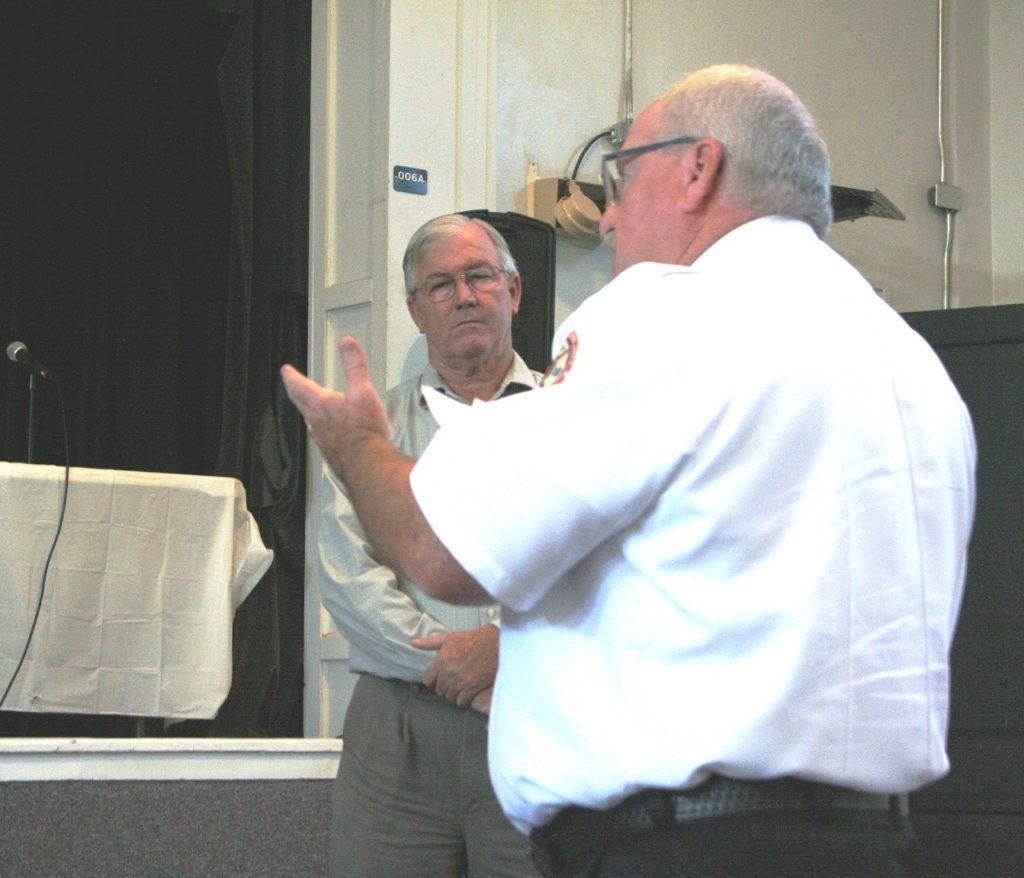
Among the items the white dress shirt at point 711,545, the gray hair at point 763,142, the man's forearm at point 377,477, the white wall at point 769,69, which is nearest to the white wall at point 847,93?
the white wall at point 769,69

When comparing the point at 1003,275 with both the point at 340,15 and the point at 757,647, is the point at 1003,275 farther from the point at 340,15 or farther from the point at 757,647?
the point at 757,647

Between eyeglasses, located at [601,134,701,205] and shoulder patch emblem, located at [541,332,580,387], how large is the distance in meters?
0.27

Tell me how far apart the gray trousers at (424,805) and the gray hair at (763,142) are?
1.10 metres

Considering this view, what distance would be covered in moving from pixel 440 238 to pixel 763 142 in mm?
1382

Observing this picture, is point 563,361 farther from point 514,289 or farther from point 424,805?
point 514,289

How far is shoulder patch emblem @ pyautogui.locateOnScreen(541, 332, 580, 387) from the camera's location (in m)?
1.13

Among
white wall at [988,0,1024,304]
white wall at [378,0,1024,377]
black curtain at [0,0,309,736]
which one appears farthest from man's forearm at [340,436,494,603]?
white wall at [988,0,1024,304]

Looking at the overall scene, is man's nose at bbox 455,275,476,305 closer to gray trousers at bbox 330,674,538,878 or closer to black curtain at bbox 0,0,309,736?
gray trousers at bbox 330,674,538,878

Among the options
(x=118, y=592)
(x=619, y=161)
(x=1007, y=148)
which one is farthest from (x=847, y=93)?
(x=619, y=161)

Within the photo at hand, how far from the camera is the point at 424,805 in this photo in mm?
2123

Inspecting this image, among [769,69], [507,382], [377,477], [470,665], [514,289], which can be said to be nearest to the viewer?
[377,477]

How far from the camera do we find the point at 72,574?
3156 mm

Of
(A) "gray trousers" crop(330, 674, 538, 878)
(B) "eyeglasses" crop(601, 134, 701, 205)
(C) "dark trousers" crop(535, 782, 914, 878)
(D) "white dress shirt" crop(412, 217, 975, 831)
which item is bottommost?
(A) "gray trousers" crop(330, 674, 538, 878)

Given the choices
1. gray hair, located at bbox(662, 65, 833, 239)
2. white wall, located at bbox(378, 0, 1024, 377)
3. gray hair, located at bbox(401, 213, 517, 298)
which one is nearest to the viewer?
gray hair, located at bbox(662, 65, 833, 239)
